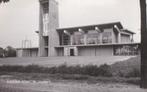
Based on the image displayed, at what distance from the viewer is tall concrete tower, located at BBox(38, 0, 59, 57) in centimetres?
5275

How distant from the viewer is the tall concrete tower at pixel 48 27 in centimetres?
5275

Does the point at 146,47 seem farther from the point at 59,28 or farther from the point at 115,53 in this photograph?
the point at 59,28

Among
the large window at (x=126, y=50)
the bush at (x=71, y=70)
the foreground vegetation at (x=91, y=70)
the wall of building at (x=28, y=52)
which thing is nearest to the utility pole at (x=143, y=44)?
the foreground vegetation at (x=91, y=70)

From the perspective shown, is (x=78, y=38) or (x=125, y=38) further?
(x=125, y=38)

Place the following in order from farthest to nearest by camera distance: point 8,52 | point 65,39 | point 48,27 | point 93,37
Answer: point 8,52
point 65,39
point 48,27
point 93,37

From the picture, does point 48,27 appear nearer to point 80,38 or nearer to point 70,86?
point 80,38

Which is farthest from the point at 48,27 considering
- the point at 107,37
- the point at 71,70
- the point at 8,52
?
the point at 71,70

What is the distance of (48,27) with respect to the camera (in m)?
53.2

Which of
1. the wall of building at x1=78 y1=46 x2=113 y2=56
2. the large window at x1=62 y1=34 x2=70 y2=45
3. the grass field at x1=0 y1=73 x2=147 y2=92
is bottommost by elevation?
the grass field at x1=0 y1=73 x2=147 y2=92

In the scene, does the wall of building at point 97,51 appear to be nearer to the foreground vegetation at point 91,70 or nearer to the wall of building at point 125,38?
the wall of building at point 125,38

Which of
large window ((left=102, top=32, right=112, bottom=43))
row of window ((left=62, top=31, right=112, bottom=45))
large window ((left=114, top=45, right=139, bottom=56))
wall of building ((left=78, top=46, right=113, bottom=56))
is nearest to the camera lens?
large window ((left=114, top=45, right=139, bottom=56))

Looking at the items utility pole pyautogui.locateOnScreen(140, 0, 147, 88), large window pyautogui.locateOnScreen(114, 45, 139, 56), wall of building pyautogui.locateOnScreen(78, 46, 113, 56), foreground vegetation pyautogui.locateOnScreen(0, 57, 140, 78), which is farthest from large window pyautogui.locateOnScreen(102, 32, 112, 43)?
utility pole pyautogui.locateOnScreen(140, 0, 147, 88)

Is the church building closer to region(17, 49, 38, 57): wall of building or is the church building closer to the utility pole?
region(17, 49, 38, 57): wall of building

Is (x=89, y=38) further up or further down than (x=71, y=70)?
further up
